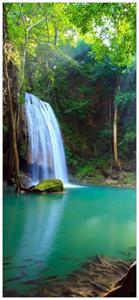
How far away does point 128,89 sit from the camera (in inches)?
132

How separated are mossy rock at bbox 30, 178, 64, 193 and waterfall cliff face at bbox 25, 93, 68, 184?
5 centimetres

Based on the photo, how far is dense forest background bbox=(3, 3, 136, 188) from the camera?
2736 mm

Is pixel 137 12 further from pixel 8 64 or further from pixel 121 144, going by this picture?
pixel 121 144

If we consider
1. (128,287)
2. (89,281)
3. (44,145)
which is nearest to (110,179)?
(44,145)

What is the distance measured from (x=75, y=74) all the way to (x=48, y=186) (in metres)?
1.12

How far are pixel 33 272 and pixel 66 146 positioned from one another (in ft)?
4.99

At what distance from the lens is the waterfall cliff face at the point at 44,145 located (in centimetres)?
305

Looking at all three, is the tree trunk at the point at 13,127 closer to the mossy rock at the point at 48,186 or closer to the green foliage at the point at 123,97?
the mossy rock at the point at 48,186

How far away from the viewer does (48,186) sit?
299 centimetres

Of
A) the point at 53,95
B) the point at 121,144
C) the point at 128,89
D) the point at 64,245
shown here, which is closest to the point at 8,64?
the point at 53,95

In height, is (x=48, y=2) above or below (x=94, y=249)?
above

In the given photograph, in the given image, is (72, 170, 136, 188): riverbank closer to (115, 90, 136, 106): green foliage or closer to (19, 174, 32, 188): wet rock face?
(19, 174, 32, 188): wet rock face

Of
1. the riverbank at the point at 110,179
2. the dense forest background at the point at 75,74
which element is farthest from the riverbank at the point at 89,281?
the riverbank at the point at 110,179

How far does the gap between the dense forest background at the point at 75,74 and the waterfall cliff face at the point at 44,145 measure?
74 millimetres
